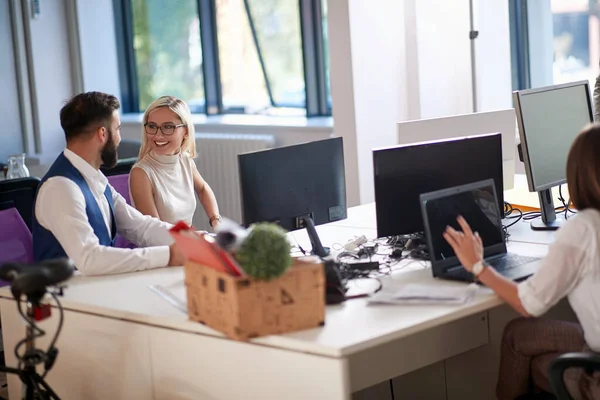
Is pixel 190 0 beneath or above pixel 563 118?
above

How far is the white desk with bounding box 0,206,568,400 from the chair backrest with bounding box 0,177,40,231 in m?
1.29

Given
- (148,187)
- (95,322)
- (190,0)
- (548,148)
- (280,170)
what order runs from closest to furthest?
(95,322), (280,170), (548,148), (148,187), (190,0)

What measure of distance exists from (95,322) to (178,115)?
50.9 inches

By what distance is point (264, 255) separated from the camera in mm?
2213

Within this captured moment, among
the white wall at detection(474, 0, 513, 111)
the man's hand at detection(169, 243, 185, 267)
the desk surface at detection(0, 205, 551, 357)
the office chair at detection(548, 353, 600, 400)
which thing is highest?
the white wall at detection(474, 0, 513, 111)

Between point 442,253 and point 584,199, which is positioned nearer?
point 584,199

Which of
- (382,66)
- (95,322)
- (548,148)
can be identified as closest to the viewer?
(95,322)

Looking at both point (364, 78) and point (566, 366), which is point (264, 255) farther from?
point (364, 78)

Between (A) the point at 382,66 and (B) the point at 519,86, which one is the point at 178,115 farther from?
(B) the point at 519,86

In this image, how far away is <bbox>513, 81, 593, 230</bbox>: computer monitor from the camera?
3.27m

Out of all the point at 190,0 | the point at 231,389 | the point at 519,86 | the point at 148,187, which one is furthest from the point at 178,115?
the point at 190,0

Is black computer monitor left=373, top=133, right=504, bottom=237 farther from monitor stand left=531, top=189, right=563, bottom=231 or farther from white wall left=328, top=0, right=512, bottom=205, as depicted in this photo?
white wall left=328, top=0, right=512, bottom=205

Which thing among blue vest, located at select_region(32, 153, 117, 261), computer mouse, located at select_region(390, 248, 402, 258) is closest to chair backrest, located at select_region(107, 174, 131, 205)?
blue vest, located at select_region(32, 153, 117, 261)

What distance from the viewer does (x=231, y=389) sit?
2.46m
